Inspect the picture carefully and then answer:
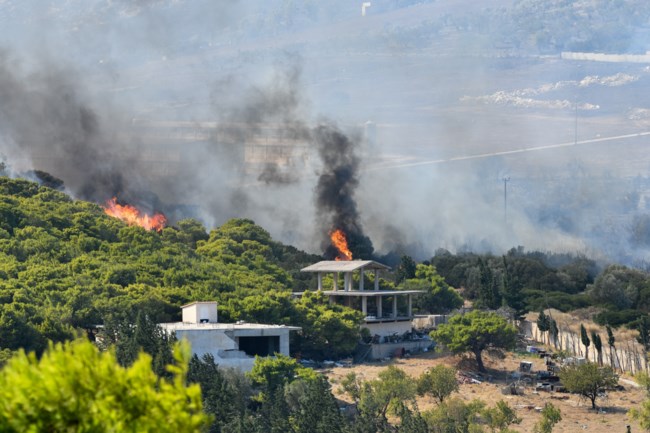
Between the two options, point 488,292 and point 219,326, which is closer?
point 219,326

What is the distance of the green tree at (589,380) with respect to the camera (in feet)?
308

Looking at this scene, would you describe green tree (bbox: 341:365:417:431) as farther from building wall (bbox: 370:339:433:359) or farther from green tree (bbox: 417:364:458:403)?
building wall (bbox: 370:339:433:359)

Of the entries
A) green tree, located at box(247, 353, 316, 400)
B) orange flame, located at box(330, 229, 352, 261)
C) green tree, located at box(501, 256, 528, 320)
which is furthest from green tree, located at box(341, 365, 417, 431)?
orange flame, located at box(330, 229, 352, 261)

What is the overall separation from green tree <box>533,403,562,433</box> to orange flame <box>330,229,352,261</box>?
5847 cm

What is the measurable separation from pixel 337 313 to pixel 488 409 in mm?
24883

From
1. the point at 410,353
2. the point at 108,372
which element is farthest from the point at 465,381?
the point at 108,372

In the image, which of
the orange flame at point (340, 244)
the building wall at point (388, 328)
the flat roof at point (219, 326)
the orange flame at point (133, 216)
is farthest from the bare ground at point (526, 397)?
the orange flame at point (133, 216)

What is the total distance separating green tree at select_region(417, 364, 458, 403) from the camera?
93062 mm

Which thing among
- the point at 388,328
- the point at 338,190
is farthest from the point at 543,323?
the point at 338,190

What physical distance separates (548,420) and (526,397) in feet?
32.4

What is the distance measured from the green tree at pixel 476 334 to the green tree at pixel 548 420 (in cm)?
1675

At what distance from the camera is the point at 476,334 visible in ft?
346

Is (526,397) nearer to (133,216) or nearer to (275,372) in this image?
(275,372)

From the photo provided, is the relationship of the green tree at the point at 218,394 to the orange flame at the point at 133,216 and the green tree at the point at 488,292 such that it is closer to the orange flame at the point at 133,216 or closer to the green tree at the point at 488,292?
the green tree at the point at 488,292
